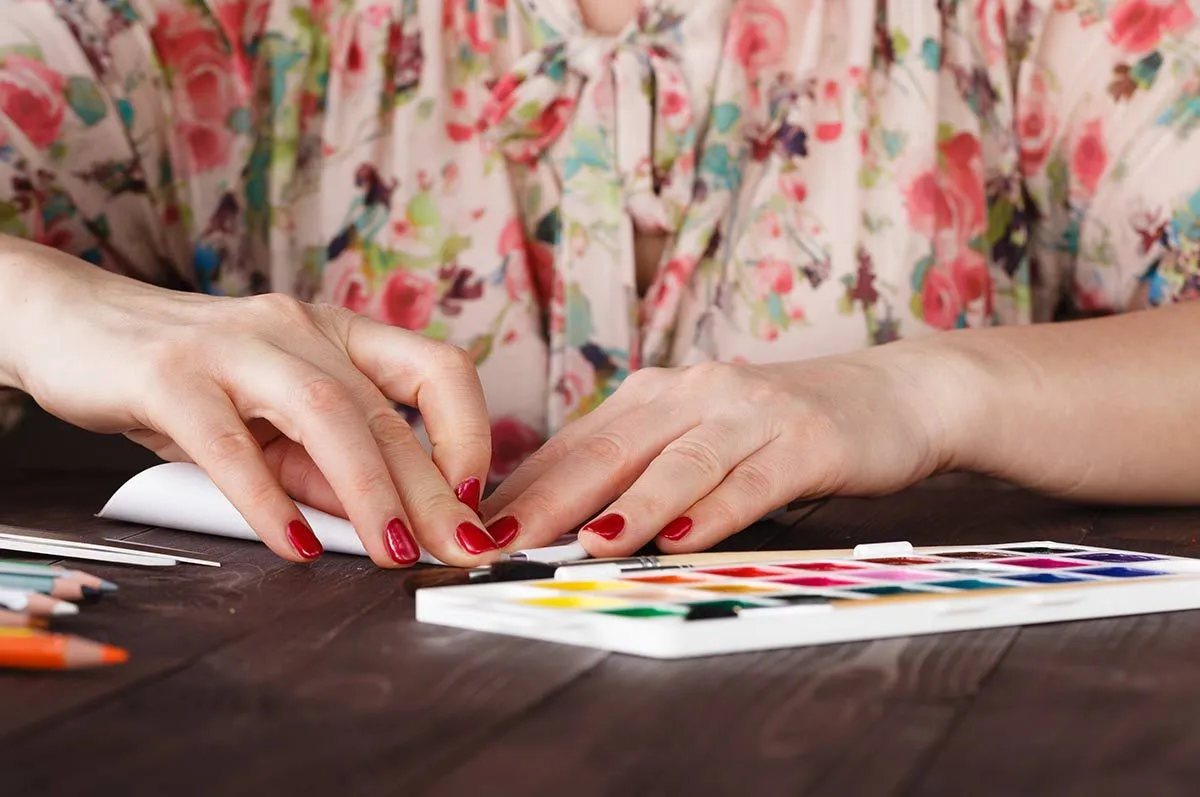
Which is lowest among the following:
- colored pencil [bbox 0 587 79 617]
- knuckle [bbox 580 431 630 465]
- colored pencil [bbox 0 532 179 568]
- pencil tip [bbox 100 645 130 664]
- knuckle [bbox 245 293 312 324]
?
colored pencil [bbox 0 532 179 568]

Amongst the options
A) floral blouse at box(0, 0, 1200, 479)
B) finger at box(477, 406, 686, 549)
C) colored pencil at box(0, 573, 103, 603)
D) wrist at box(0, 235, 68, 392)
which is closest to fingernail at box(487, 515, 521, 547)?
finger at box(477, 406, 686, 549)

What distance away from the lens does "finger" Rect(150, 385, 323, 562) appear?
0.64 metres

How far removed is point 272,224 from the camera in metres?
1.29

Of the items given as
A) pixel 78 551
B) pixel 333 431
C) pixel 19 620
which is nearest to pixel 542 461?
pixel 333 431

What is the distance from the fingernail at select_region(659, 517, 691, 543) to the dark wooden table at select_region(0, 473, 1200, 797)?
0.19 meters

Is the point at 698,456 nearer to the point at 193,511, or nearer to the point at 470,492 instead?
the point at 470,492

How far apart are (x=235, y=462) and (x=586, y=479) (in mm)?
185

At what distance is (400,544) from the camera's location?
63cm

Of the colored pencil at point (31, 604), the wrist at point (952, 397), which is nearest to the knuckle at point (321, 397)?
the colored pencil at point (31, 604)

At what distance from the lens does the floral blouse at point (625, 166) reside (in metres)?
1.22

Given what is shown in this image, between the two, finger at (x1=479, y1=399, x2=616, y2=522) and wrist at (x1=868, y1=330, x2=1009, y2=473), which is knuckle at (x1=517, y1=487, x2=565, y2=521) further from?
wrist at (x1=868, y1=330, x2=1009, y2=473)

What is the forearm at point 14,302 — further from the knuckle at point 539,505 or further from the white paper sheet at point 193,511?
the knuckle at point 539,505

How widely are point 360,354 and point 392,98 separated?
0.62 meters

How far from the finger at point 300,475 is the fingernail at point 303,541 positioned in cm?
6
